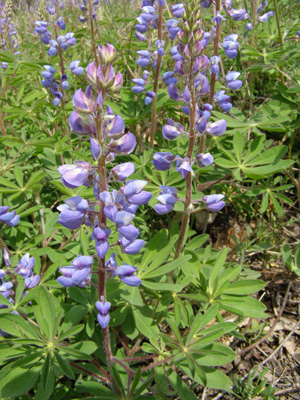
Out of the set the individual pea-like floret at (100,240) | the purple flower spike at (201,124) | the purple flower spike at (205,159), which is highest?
the purple flower spike at (201,124)

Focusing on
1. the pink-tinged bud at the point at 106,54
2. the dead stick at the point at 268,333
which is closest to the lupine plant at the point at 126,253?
the pink-tinged bud at the point at 106,54

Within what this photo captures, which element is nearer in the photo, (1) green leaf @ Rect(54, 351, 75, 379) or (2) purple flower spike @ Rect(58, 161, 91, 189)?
(2) purple flower spike @ Rect(58, 161, 91, 189)

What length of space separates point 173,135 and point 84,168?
63cm

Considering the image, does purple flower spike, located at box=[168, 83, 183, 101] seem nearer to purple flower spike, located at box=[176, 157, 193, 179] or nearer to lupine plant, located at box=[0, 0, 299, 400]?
lupine plant, located at box=[0, 0, 299, 400]

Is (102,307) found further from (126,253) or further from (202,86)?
(202,86)

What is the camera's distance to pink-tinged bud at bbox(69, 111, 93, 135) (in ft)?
4.39

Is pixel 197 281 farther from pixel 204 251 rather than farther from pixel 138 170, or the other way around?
pixel 138 170

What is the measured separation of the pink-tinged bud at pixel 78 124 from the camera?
1338 millimetres

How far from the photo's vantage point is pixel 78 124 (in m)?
1.35

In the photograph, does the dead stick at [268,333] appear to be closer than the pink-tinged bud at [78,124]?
No

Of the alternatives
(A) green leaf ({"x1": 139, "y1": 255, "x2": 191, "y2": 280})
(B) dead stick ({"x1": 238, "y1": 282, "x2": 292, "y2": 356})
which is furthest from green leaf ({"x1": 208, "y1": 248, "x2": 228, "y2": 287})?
(B) dead stick ({"x1": 238, "y1": 282, "x2": 292, "y2": 356})

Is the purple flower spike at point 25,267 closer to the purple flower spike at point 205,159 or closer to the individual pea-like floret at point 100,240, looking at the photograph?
the individual pea-like floret at point 100,240

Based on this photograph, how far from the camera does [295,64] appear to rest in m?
3.38

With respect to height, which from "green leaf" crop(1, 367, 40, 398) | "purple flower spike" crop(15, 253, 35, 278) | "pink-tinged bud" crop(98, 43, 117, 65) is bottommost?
"green leaf" crop(1, 367, 40, 398)
